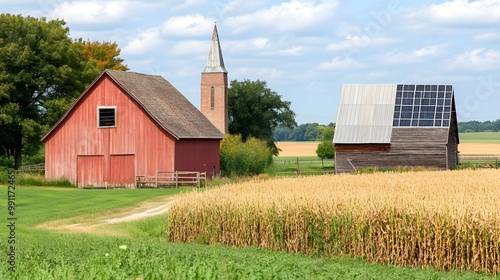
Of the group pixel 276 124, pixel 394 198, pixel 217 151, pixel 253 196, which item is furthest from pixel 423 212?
pixel 276 124

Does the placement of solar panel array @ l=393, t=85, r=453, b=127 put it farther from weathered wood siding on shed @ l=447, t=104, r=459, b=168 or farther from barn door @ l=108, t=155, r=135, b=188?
barn door @ l=108, t=155, r=135, b=188

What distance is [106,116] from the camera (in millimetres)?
54344

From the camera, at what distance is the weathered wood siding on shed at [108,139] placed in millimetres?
53031

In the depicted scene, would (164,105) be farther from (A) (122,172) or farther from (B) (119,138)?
(A) (122,172)

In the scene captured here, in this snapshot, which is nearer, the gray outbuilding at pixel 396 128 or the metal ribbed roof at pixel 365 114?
the gray outbuilding at pixel 396 128

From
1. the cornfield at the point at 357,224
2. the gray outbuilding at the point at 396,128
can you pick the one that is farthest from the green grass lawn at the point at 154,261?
the gray outbuilding at the point at 396,128

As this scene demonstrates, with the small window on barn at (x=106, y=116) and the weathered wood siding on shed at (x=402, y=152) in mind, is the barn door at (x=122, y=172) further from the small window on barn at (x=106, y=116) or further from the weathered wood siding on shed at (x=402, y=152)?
the weathered wood siding on shed at (x=402, y=152)

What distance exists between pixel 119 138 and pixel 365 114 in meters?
18.3

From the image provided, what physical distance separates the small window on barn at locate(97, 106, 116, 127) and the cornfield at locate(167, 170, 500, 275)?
94.1ft

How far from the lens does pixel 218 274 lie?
1523cm

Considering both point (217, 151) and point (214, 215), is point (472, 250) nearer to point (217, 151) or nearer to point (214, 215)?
point (214, 215)

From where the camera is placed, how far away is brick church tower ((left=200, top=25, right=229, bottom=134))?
9738 centimetres

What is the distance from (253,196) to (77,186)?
31992 millimetres

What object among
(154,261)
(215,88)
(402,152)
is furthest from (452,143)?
(154,261)
